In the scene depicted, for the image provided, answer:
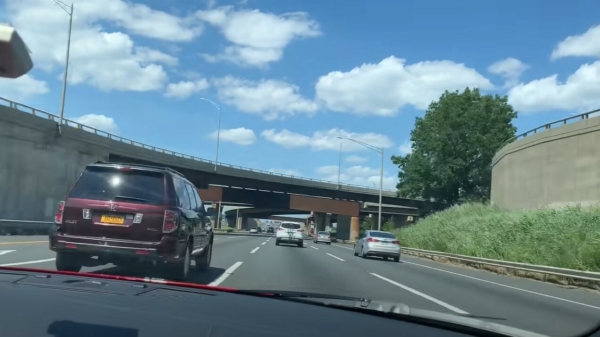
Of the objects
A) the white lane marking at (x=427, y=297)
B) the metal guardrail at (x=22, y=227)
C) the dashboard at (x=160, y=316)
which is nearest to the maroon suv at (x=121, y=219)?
the white lane marking at (x=427, y=297)

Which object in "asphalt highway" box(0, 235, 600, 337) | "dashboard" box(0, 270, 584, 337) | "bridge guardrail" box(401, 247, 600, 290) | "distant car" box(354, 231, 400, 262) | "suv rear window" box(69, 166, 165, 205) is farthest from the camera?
"distant car" box(354, 231, 400, 262)

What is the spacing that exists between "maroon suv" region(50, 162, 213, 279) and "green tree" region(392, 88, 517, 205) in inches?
2317

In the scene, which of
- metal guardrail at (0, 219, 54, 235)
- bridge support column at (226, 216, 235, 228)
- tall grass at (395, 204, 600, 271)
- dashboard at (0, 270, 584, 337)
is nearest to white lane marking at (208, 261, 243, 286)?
dashboard at (0, 270, 584, 337)

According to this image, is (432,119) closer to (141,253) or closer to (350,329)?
(141,253)

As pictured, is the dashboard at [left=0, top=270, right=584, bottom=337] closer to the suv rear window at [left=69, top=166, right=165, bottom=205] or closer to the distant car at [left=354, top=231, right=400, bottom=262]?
the suv rear window at [left=69, top=166, right=165, bottom=205]

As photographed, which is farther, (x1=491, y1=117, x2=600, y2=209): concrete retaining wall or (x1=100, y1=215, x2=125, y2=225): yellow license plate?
(x1=491, y1=117, x2=600, y2=209): concrete retaining wall

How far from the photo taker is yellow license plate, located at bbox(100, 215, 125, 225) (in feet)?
34.2

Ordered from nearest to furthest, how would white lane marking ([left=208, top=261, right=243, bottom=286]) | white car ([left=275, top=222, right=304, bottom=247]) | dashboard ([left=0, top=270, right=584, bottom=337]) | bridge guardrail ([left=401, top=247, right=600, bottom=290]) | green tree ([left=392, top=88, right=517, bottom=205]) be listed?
dashboard ([left=0, top=270, right=584, bottom=337]), white lane marking ([left=208, top=261, right=243, bottom=286]), bridge guardrail ([left=401, top=247, right=600, bottom=290]), white car ([left=275, top=222, right=304, bottom=247]), green tree ([left=392, top=88, right=517, bottom=205])

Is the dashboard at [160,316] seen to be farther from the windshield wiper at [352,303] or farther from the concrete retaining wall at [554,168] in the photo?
the concrete retaining wall at [554,168]

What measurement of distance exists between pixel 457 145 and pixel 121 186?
60389mm

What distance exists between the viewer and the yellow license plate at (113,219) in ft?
34.2

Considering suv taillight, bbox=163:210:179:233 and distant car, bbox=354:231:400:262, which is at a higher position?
suv taillight, bbox=163:210:179:233

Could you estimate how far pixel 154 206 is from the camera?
10.4 metres

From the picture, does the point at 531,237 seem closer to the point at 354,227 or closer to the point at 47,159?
the point at 47,159
